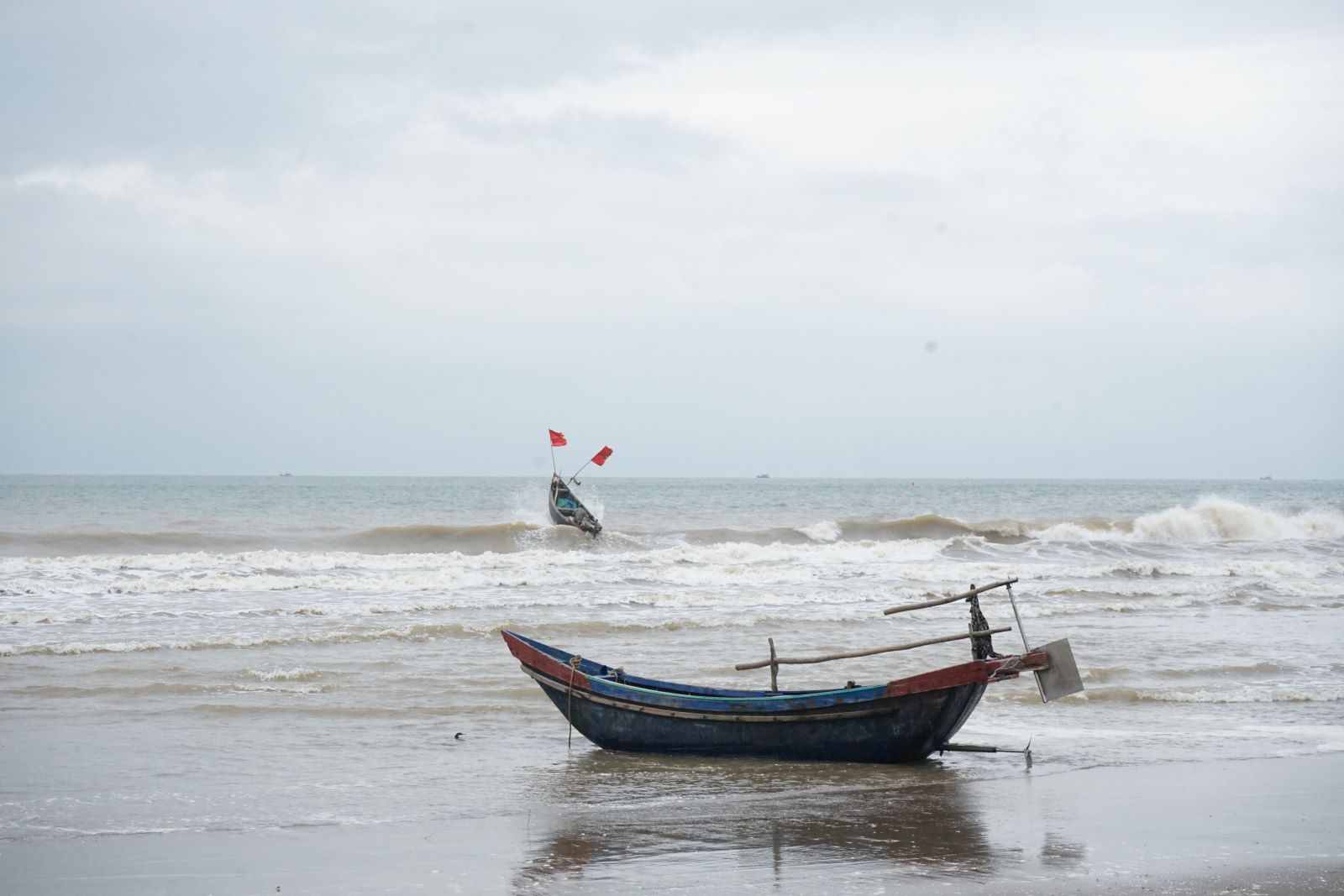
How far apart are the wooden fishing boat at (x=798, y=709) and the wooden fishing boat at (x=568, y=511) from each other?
2679cm

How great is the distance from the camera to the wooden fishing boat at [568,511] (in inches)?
1462

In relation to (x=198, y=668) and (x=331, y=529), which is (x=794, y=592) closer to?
(x=198, y=668)

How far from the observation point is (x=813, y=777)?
917 centimetres

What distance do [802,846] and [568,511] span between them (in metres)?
30.6

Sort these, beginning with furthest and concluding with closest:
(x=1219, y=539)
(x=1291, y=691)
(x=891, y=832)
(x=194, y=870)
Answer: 1. (x=1219, y=539)
2. (x=1291, y=691)
3. (x=891, y=832)
4. (x=194, y=870)

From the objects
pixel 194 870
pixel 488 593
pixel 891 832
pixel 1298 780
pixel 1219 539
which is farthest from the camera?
pixel 1219 539

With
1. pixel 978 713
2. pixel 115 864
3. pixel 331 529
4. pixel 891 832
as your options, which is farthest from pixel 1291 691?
pixel 331 529

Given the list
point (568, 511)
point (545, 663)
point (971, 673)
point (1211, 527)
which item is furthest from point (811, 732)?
point (1211, 527)

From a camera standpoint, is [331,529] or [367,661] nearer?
[367,661]

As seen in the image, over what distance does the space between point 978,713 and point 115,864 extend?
8.19 meters

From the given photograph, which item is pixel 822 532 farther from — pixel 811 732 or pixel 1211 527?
pixel 811 732

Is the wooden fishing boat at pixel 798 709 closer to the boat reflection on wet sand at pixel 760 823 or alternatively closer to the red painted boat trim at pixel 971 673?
the red painted boat trim at pixel 971 673

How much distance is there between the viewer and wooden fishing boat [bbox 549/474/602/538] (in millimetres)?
37125

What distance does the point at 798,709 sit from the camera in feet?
30.9
